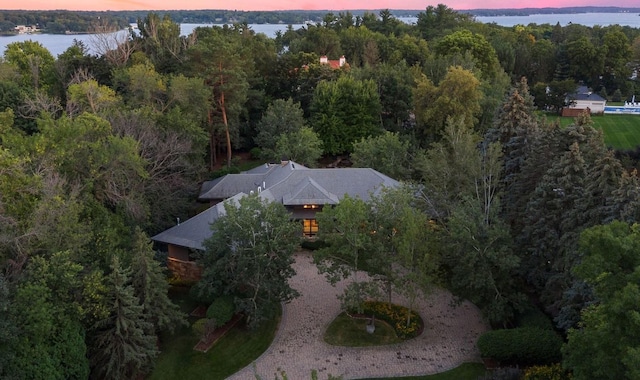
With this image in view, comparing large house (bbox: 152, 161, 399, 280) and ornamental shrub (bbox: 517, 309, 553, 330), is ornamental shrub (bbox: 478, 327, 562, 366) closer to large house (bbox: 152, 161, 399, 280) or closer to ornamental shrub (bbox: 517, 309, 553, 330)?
ornamental shrub (bbox: 517, 309, 553, 330)

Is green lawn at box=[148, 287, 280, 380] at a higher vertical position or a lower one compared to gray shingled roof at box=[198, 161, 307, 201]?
lower

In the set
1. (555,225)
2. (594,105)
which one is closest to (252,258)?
(555,225)

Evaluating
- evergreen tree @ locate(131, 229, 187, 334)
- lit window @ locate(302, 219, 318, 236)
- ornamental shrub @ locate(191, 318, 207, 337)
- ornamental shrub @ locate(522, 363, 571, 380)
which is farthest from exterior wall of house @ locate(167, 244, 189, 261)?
ornamental shrub @ locate(522, 363, 571, 380)

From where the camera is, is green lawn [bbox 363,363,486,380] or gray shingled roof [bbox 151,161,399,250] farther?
gray shingled roof [bbox 151,161,399,250]

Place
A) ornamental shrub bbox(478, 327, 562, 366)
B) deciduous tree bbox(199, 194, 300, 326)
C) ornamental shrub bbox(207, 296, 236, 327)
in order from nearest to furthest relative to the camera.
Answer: ornamental shrub bbox(478, 327, 562, 366), ornamental shrub bbox(207, 296, 236, 327), deciduous tree bbox(199, 194, 300, 326)

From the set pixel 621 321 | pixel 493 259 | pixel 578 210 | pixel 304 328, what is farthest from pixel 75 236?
pixel 578 210

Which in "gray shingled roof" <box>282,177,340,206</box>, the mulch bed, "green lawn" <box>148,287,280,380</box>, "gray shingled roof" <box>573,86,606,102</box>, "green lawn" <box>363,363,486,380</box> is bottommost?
"green lawn" <box>148,287,280,380</box>

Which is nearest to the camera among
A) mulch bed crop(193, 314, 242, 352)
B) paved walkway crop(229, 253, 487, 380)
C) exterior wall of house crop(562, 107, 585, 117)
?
paved walkway crop(229, 253, 487, 380)

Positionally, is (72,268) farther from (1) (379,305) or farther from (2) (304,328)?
(1) (379,305)
